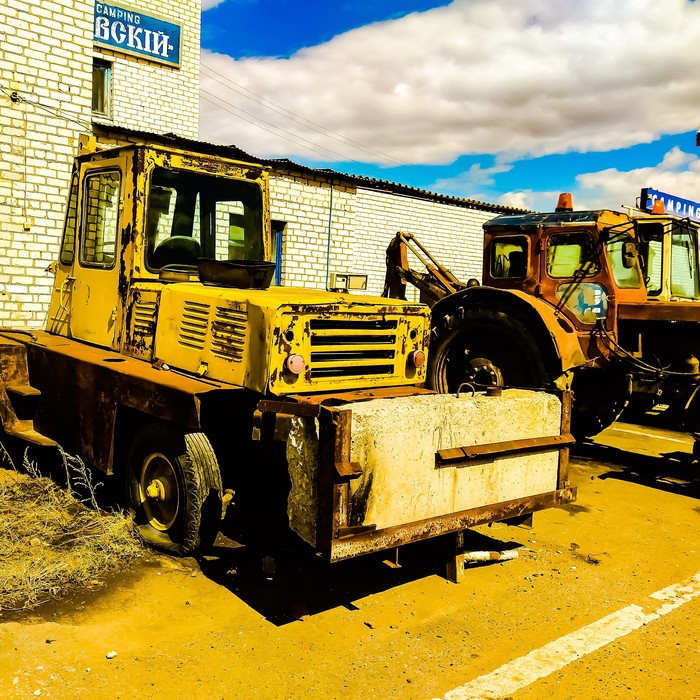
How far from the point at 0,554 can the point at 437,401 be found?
2.71 m

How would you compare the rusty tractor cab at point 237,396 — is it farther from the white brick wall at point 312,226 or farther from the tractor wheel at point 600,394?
the white brick wall at point 312,226

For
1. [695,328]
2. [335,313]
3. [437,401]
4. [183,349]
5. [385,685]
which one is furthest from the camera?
[695,328]

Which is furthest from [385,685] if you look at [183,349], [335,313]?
[183,349]

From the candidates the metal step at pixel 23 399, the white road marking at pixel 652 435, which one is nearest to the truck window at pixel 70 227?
the metal step at pixel 23 399

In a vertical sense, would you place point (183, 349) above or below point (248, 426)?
above

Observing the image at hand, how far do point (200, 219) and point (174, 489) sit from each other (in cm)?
199

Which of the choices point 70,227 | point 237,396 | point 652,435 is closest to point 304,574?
point 237,396

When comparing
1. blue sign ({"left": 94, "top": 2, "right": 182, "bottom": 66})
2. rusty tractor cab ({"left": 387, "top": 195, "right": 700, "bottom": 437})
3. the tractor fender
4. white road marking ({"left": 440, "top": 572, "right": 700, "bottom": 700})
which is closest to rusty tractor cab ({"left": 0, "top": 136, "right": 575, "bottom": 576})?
white road marking ({"left": 440, "top": 572, "right": 700, "bottom": 700})

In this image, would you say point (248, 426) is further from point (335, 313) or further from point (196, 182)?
point (196, 182)

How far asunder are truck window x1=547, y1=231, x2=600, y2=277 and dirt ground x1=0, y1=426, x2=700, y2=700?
2.95m

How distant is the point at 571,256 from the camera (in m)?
6.91

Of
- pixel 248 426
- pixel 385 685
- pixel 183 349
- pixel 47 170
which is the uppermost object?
pixel 47 170

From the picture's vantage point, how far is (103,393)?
437 centimetres

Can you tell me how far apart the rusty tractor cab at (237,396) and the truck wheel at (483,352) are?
2.26m
